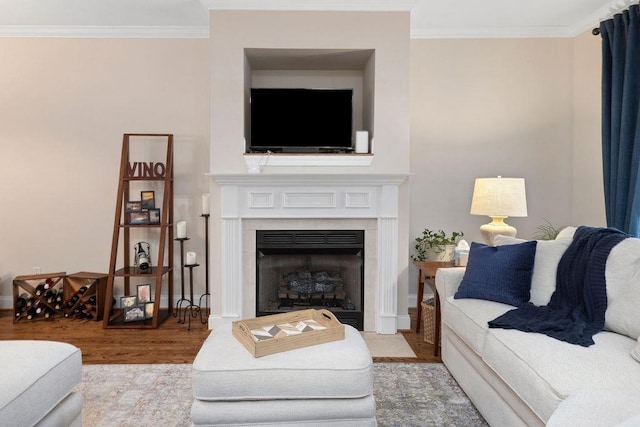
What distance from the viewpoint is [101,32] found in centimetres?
414

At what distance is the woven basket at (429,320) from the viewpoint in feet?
10.9

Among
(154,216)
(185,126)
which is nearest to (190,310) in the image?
(154,216)

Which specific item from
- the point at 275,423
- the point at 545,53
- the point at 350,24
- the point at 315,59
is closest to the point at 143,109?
the point at 315,59

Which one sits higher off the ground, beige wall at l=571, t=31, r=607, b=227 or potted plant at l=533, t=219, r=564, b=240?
beige wall at l=571, t=31, r=607, b=227

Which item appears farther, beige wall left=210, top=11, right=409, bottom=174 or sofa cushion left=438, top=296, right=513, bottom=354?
beige wall left=210, top=11, right=409, bottom=174

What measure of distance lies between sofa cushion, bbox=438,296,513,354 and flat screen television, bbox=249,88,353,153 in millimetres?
1602

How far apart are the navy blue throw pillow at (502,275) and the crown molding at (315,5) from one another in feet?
6.72

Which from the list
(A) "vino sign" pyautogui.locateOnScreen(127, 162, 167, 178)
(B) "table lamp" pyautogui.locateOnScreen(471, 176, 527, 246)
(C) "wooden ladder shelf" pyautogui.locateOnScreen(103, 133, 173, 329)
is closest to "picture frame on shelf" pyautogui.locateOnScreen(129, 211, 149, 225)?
(C) "wooden ladder shelf" pyautogui.locateOnScreen(103, 133, 173, 329)

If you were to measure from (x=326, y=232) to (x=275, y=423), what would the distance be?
1.95m

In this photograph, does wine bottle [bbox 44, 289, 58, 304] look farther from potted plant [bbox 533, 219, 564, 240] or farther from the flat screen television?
potted plant [bbox 533, 219, 564, 240]

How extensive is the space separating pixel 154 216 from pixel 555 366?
336 centimetres

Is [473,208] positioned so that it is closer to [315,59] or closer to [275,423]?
[315,59]

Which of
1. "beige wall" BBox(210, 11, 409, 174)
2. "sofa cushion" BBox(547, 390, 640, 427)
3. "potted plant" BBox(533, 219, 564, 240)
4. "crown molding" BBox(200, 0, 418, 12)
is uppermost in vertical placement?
"crown molding" BBox(200, 0, 418, 12)

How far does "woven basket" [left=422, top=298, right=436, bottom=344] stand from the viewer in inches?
131
